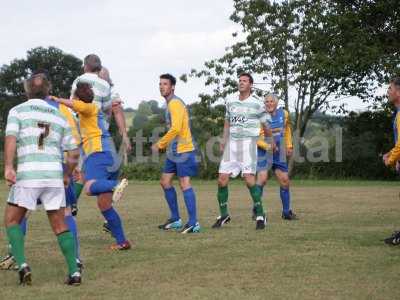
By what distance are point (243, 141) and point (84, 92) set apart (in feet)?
14.1

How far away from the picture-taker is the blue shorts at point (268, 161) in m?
12.8

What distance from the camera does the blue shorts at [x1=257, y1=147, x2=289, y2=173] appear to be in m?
12.8

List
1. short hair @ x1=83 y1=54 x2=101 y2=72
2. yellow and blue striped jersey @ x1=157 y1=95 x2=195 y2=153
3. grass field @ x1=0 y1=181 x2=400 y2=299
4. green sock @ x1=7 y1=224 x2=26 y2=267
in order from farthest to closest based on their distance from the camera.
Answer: yellow and blue striped jersey @ x1=157 y1=95 x2=195 y2=153 → short hair @ x1=83 y1=54 x2=101 y2=72 → green sock @ x1=7 y1=224 x2=26 y2=267 → grass field @ x1=0 y1=181 x2=400 y2=299

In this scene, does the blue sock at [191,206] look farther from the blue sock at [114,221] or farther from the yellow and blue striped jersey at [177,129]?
the blue sock at [114,221]

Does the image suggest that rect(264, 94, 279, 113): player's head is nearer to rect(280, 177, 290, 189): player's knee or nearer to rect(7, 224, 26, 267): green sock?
rect(280, 177, 290, 189): player's knee

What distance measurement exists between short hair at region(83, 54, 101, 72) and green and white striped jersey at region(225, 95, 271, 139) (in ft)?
9.47

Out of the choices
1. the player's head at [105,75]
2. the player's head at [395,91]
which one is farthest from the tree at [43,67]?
the player's head at [395,91]

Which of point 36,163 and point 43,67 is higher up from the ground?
point 43,67

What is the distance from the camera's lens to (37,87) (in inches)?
270

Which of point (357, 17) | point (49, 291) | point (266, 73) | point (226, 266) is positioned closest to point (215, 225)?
point (226, 266)

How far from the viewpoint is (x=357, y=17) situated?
41.9 m

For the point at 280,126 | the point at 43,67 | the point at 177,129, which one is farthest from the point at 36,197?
the point at 43,67

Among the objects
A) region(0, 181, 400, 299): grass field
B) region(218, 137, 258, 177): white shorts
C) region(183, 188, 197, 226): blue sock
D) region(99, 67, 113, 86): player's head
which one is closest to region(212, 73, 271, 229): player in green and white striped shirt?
region(218, 137, 258, 177): white shorts

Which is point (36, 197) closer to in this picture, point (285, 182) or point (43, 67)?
point (285, 182)
